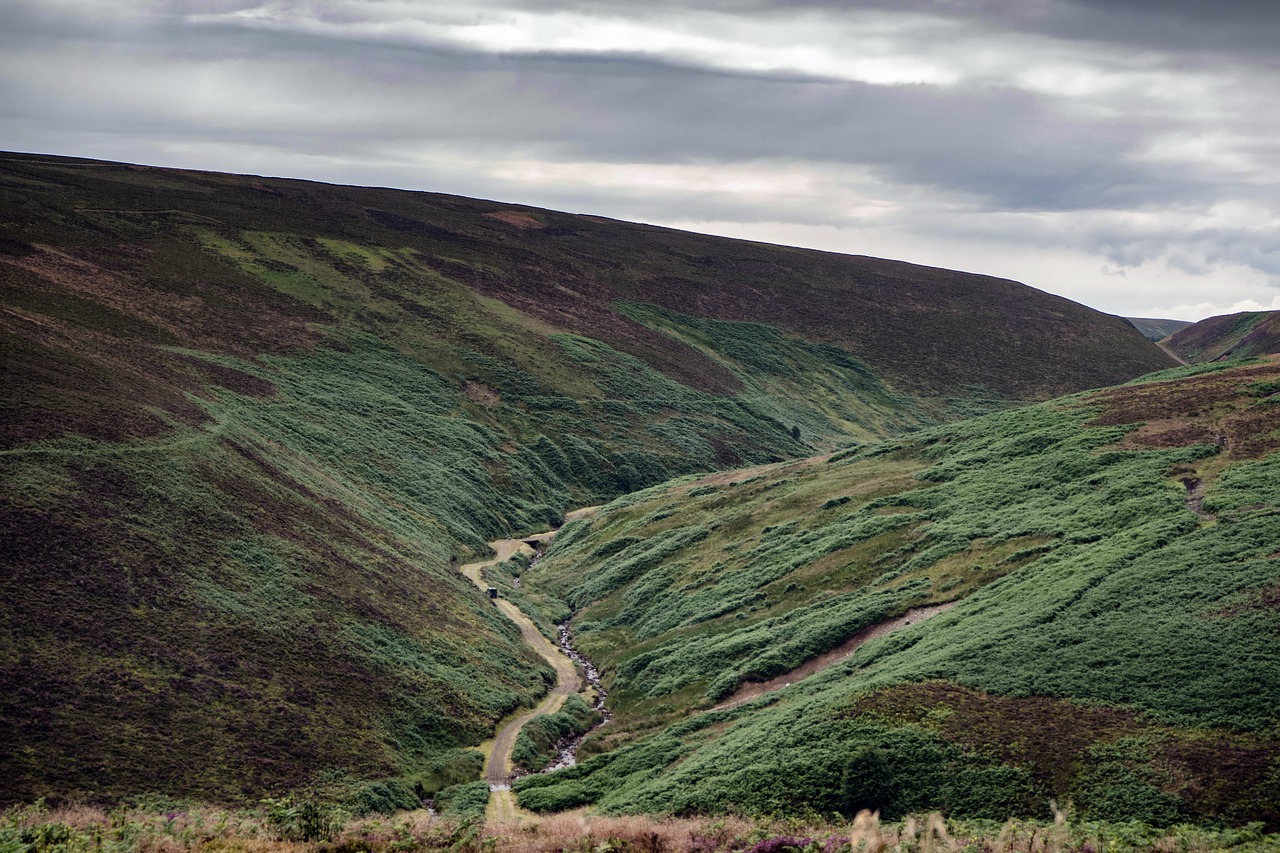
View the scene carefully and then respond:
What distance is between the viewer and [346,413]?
237 ft

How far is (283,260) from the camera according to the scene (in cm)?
10238

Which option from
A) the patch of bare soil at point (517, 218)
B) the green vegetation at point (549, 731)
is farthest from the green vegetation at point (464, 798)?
the patch of bare soil at point (517, 218)

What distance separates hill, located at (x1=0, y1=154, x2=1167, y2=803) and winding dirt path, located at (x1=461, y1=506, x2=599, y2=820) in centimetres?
94

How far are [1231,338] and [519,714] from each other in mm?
169596

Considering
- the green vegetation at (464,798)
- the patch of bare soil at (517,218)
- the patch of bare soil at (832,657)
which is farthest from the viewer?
the patch of bare soil at (517,218)

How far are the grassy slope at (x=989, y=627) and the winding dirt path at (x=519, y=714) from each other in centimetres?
117

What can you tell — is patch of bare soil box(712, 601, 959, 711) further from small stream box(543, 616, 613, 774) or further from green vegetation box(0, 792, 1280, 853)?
green vegetation box(0, 792, 1280, 853)

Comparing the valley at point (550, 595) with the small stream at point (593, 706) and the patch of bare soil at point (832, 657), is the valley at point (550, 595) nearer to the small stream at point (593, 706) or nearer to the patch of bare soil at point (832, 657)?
the patch of bare soil at point (832, 657)

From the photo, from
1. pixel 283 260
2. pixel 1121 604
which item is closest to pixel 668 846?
pixel 1121 604

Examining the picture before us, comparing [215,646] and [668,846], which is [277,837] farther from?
[215,646]

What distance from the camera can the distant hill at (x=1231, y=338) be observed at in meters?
140

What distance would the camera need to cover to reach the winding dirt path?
A: 1248 inches

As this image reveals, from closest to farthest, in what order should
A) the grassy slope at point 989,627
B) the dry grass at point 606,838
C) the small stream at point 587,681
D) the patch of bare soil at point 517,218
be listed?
the dry grass at point 606,838 < the grassy slope at point 989,627 < the small stream at point 587,681 < the patch of bare soil at point 517,218

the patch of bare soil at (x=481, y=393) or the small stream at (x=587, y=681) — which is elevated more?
the patch of bare soil at (x=481, y=393)
